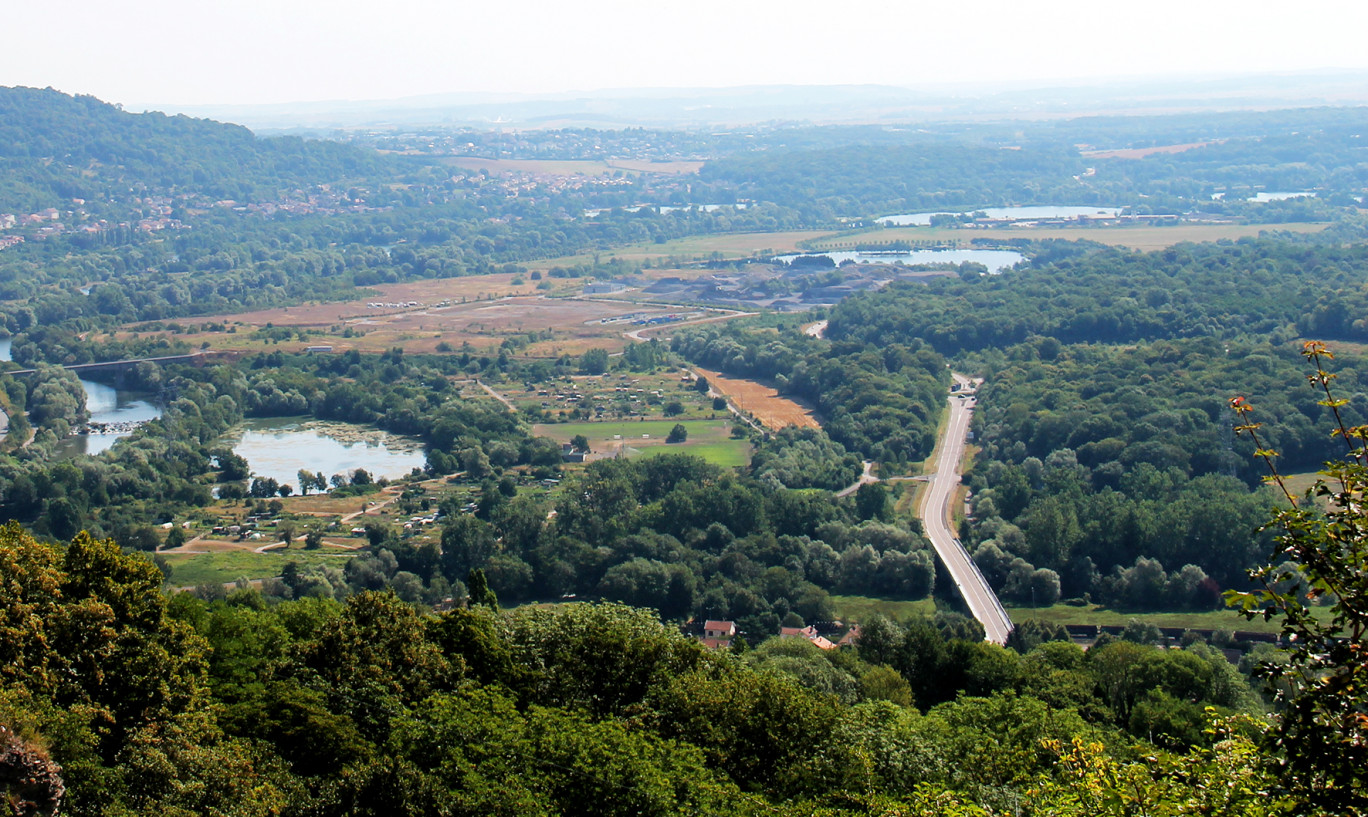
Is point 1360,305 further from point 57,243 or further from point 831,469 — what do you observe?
point 57,243

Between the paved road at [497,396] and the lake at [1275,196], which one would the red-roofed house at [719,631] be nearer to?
the paved road at [497,396]

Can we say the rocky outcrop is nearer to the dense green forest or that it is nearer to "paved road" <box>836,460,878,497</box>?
the dense green forest

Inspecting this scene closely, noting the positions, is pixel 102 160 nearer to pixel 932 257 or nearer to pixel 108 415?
pixel 932 257

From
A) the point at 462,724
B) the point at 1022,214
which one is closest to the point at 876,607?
the point at 462,724

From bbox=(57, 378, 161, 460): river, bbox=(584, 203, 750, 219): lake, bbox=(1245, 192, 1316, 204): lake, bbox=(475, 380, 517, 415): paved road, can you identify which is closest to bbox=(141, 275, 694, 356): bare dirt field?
bbox=(57, 378, 161, 460): river

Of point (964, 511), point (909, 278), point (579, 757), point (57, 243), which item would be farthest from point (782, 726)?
point (57, 243)

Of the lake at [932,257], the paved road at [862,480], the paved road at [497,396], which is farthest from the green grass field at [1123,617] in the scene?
the lake at [932,257]
